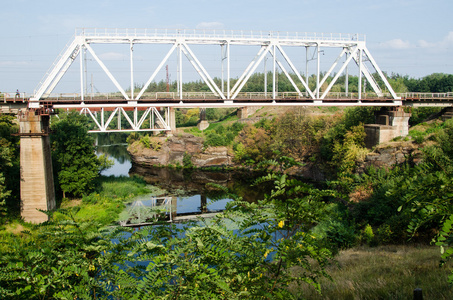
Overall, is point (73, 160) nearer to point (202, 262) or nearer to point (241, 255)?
point (241, 255)

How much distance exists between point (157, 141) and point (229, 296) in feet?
172

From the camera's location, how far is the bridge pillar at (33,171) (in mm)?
26312

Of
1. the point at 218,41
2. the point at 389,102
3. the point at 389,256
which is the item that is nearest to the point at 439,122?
the point at 389,102

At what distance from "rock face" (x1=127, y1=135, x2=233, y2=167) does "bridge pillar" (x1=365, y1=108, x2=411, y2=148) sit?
21671 mm

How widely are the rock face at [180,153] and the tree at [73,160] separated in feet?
73.1

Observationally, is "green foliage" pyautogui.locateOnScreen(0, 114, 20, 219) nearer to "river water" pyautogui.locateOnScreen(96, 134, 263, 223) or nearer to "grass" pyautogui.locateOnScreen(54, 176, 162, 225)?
"grass" pyautogui.locateOnScreen(54, 176, 162, 225)

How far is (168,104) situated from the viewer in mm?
30859

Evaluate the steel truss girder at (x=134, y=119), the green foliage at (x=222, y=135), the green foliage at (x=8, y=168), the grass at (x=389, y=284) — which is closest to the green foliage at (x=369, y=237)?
the grass at (x=389, y=284)

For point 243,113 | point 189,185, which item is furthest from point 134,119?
point 243,113

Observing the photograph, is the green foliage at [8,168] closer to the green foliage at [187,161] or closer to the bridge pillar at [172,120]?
the green foliage at [187,161]

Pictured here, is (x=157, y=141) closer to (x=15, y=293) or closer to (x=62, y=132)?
(x=62, y=132)

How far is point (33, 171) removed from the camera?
26.5m

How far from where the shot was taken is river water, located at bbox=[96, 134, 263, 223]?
1284 inches

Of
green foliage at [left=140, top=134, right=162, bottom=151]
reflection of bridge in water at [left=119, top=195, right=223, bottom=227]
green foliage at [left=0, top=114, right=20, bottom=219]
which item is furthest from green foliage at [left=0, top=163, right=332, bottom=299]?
green foliage at [left=140, top=134, right=162, bottom=151]
